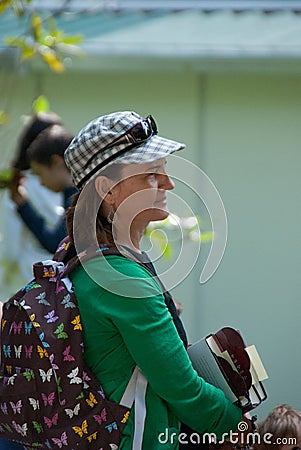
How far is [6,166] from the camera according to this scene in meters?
4.11

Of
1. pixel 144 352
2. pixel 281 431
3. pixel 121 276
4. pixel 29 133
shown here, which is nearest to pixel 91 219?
pixel 121 276

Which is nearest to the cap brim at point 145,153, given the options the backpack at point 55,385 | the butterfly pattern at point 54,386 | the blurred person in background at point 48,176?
the backpack at point 55,385

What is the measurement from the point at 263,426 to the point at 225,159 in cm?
251

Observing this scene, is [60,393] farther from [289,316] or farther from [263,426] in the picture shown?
[289,316]

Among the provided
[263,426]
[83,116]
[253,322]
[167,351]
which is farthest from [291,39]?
[167,351]

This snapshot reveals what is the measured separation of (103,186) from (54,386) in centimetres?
50

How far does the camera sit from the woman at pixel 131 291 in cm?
209

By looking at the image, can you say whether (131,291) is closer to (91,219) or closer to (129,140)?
(91,219)

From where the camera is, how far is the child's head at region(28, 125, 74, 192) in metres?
3.72

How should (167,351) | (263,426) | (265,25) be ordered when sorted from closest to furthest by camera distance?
(167,351), (263,426), (265,25)

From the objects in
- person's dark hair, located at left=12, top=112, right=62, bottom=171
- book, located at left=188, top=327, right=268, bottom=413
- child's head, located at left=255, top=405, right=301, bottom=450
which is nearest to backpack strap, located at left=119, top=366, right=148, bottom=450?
book, located at left=188, top=327, right=268, bottom=413

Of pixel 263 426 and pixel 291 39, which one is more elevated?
pixel 291 39

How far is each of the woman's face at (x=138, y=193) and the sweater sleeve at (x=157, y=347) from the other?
15 centimetres

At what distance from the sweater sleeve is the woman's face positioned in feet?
0.50
